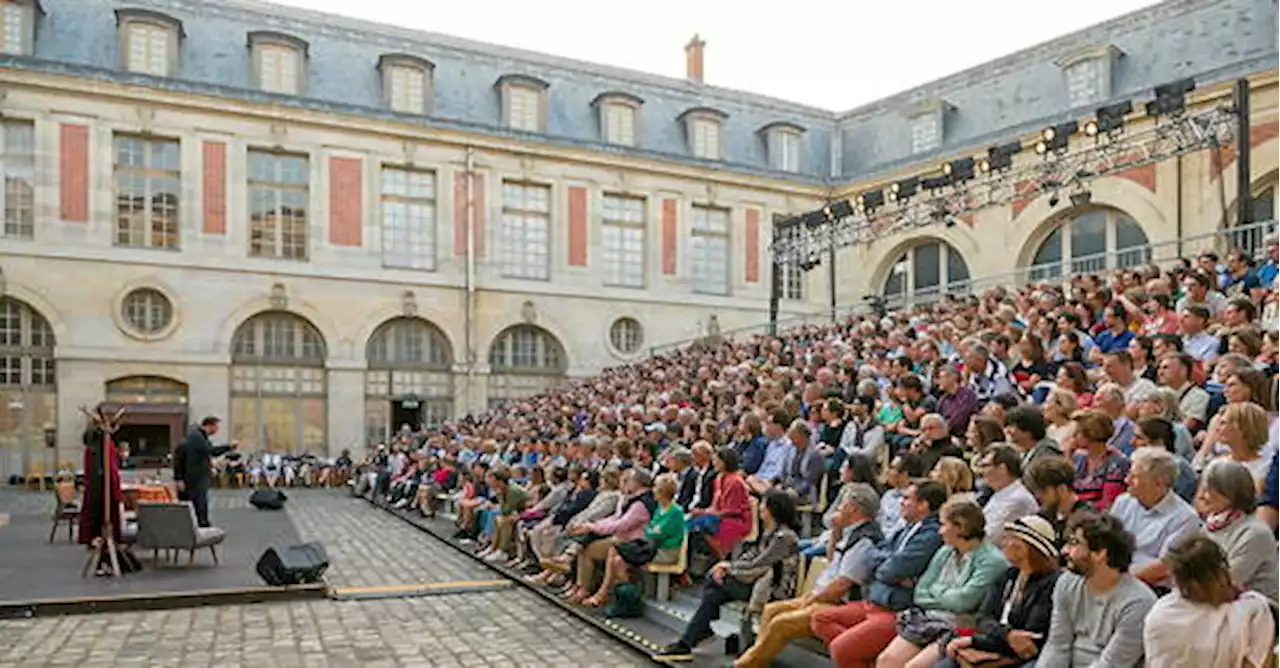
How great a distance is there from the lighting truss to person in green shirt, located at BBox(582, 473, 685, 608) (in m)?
12.8

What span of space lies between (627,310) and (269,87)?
11.6 metres

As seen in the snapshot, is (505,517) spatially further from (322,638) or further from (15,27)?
(15,27)

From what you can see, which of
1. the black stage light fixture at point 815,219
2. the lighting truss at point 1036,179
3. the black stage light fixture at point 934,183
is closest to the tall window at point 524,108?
the lighting truss at point 1036,179

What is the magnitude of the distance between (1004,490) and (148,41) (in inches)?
1012

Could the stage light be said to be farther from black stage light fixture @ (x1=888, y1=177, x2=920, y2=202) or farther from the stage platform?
the stage platform

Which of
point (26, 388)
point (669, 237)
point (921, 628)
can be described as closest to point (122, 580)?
point (921, 628)

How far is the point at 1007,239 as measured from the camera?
27156mm

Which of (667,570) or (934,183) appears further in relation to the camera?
(934,183)

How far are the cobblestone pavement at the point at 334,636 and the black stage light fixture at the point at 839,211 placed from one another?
15.0 m

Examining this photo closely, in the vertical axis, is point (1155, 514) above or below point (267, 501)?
above

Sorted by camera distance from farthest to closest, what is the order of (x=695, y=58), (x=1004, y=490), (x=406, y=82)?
(x=695, y=58) → (x=406, y=82) → (x=1004, y=490)

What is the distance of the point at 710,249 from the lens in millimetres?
32250

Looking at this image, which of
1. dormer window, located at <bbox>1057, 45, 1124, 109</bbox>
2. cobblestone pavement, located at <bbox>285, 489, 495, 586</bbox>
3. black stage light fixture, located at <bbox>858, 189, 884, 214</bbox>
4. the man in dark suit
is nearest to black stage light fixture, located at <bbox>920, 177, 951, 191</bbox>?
black stage light fixture, located at <bbox>858, 189, 884, 214</bbox>

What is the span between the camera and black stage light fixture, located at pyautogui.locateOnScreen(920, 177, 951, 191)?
68.0 ft
